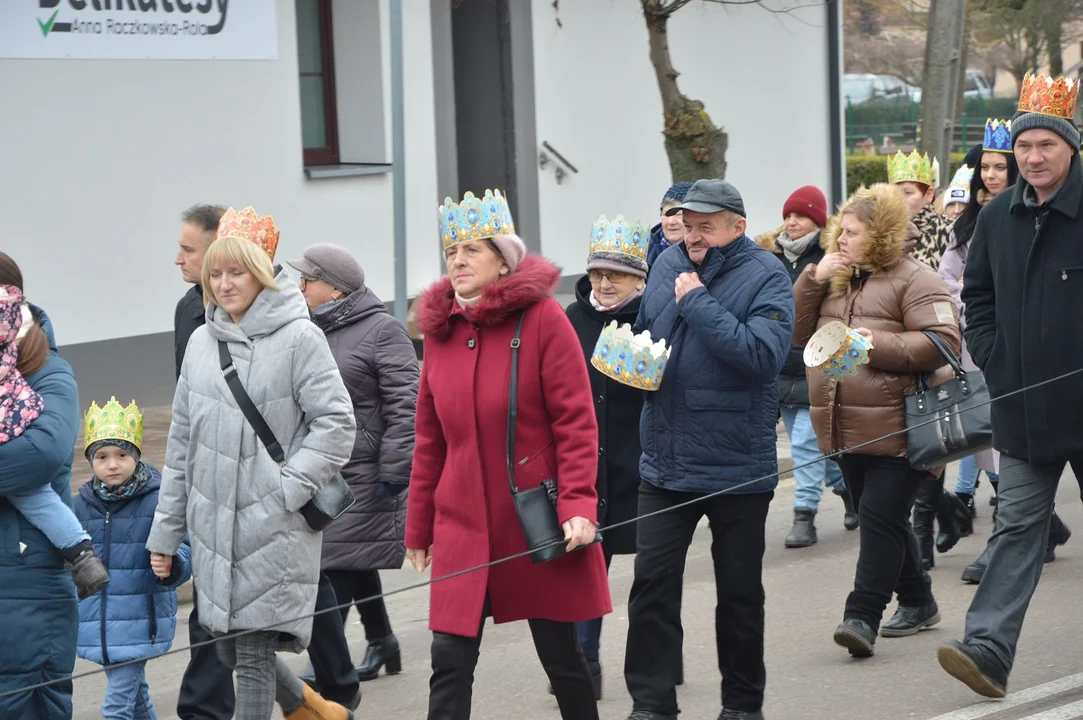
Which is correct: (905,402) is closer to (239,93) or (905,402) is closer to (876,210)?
(876,210)

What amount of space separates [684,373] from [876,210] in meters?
1.41

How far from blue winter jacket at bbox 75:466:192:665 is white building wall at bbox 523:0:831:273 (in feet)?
35.4

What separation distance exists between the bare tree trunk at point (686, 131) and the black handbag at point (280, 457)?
799cm

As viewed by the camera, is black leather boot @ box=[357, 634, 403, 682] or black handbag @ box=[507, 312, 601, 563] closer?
black handbag @ box=[507, 312, 601, 563]

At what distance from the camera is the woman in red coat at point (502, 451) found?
4488 mm

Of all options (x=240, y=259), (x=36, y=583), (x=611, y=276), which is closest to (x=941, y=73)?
(x=611, y=276)

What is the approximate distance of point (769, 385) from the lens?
5238 millimetres

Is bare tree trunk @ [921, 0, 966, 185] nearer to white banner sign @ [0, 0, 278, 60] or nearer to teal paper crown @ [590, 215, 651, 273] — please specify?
white banner sign @ [0, 0, 278, 60]

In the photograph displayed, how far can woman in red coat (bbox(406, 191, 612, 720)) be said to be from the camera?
4488mm

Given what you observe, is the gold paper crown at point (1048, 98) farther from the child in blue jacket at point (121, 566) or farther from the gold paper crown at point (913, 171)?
the gold paper crown at point (913, 171)

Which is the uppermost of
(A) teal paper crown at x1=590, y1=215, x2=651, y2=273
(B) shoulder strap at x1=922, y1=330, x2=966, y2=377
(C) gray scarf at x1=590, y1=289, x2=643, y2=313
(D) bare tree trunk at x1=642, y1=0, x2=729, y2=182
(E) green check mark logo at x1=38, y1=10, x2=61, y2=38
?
(E) green check mark logo at x1=38, y1=10, x2=61, y2=38

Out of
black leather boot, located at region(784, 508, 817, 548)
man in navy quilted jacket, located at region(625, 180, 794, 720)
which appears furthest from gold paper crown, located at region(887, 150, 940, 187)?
man in navy quilted jacket, located at region(625, 180, 794, 720)

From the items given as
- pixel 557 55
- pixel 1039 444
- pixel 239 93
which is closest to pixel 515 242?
pixel 1039 444

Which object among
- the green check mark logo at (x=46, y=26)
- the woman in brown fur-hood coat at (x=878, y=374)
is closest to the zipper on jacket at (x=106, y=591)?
the woman in brown fur-hood coat at (x=878, y=374)
